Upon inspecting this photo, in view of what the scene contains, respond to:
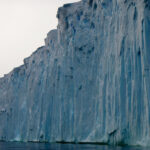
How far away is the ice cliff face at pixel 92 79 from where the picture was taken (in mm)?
29441

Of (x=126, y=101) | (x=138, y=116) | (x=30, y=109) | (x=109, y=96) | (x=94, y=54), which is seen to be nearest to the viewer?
(x=138, y=116)

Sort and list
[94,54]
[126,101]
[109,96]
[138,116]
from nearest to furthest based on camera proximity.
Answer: [138,116], [126,101], [109,96], [94,54]

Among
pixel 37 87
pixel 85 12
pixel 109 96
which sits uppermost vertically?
pixel 85 12

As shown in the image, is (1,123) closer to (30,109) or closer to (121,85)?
(30,109)

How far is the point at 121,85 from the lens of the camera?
32.2 meters

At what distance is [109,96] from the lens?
3512cm

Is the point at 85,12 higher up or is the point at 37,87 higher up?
the point at 85,12

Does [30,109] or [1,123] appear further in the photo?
[1,123]

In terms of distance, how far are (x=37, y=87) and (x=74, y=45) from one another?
780 inches

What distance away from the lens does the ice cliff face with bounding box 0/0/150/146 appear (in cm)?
2944

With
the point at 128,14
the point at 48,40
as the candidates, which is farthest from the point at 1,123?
the point at 128,14

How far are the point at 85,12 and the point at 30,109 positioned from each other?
2664 cm

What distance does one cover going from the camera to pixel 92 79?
41719 millimetres

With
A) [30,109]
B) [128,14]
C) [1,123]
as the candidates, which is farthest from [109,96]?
[1,123]
